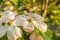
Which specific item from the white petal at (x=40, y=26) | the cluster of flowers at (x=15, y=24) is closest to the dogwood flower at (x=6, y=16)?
the cluster of flowers at (x=15, y=24)

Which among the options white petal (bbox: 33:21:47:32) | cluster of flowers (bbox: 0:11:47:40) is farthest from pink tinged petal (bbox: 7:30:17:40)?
white petal (bbox: 33:21:47:32)

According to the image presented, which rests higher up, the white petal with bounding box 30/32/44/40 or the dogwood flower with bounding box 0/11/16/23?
the dogwood flower with bounding box 0/11/16/23

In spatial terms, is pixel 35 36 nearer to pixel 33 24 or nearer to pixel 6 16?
pixel 33 24

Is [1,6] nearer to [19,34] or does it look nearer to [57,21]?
[19,34]

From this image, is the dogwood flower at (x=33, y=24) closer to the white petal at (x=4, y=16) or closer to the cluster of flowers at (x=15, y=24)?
the cluster of flowers at (x=15, y=24)

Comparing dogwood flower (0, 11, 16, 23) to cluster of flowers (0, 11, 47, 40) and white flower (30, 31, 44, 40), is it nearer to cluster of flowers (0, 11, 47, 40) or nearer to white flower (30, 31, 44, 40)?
cluster of flowers (0, 11, 47, 40)

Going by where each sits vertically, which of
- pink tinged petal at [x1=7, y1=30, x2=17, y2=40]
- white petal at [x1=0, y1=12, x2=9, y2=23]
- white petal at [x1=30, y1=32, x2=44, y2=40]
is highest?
white petal at [x1=0, y1=12, x2=9, y2=23]

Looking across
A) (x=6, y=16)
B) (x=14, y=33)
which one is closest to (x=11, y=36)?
(x=14, y=33)
